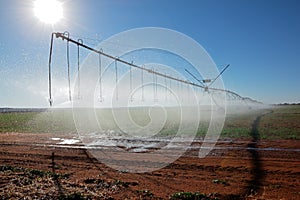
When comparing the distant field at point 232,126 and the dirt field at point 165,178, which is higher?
the distant field at point 232,126

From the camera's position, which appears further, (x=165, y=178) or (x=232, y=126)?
(x=232, y=126)

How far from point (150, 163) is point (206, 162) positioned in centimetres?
273

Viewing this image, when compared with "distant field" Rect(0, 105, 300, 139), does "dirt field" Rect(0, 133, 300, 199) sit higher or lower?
lower

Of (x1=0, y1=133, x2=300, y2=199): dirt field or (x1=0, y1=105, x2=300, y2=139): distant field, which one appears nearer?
(x1=0, y1=133, x2=300, y2=199): dirt field

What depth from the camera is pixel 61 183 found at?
10438 mm

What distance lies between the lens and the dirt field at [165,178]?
9.30 meters

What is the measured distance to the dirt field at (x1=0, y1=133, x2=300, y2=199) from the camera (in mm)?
9297

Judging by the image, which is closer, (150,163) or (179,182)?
(179,182)

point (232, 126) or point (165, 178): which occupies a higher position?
point (232, 126)

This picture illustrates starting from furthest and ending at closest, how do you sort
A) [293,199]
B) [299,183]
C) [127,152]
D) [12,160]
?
[127,152] < [12,160] < [299,183] < [293,199]

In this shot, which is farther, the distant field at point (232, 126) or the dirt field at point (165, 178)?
the distant field at point (232, 126)

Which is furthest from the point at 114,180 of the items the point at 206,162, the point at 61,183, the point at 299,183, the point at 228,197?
the point at 299,183

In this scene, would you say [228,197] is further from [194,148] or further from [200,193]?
[194,148]

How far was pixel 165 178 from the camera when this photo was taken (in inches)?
449
